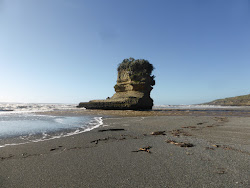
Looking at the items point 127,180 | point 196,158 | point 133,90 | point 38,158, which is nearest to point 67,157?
point 38,158

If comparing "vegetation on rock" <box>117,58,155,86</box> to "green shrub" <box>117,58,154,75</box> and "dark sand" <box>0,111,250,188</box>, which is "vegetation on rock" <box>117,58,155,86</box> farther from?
"dark sand" <box>0,111,250,188</box>

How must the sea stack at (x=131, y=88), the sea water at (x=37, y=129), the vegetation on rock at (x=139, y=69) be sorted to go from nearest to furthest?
the sea water at (x=37, y=129) < the sea stack at (x=131, y=88) < the vegetation on rock at (x=139, y=69)

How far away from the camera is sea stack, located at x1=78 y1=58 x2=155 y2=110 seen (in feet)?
85.6

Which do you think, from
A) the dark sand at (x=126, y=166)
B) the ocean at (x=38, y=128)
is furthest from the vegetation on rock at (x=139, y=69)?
the dark sand at (x=126, y=166)

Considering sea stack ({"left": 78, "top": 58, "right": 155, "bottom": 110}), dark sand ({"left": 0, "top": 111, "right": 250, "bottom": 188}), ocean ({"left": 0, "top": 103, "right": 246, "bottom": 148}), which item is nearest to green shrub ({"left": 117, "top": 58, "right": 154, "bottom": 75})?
sea stack ({"left": 78, "top": 58, "right": 155, "bottom": 110})

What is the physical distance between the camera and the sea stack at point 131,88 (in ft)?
Answer: 85.6

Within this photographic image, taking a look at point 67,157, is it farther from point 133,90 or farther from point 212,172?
point 133,90

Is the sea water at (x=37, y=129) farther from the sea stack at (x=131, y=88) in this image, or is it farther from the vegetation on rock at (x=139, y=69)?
the vegetation on rock at (x=139, y=69)

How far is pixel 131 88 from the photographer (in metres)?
30.4

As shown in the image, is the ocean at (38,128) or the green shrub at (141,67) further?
the green shrub at (141,67)

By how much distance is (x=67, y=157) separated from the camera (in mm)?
3043

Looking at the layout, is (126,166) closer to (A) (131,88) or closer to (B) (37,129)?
(B) (37,129)

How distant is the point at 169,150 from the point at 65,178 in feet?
7.73

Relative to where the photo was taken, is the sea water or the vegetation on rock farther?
the vegetation on rock
